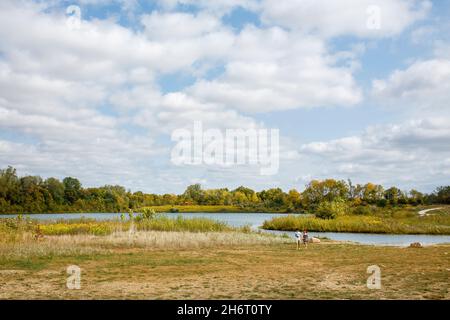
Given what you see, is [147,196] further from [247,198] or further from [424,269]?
[424,269]

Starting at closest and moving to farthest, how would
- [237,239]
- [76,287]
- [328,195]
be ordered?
[76,287] → [237,239] → [328,195]

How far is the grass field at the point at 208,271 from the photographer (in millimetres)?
12852

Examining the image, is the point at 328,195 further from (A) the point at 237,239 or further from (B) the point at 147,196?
(A) the point at 237,239

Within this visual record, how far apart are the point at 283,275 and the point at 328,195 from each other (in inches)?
4195

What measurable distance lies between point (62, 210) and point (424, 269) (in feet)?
316

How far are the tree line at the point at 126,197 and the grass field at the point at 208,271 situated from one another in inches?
2503

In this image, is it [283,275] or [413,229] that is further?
[413,229]

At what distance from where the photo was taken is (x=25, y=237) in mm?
28516

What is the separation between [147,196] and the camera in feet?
493

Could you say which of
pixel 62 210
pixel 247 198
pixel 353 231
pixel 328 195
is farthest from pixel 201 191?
pixel 353 231

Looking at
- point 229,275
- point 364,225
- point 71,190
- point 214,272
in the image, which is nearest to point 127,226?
point 214,272

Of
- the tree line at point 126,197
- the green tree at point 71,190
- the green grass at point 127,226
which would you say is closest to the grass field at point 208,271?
the green grass at point 127,226

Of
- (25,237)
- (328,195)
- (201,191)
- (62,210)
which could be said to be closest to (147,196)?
(201,191)
